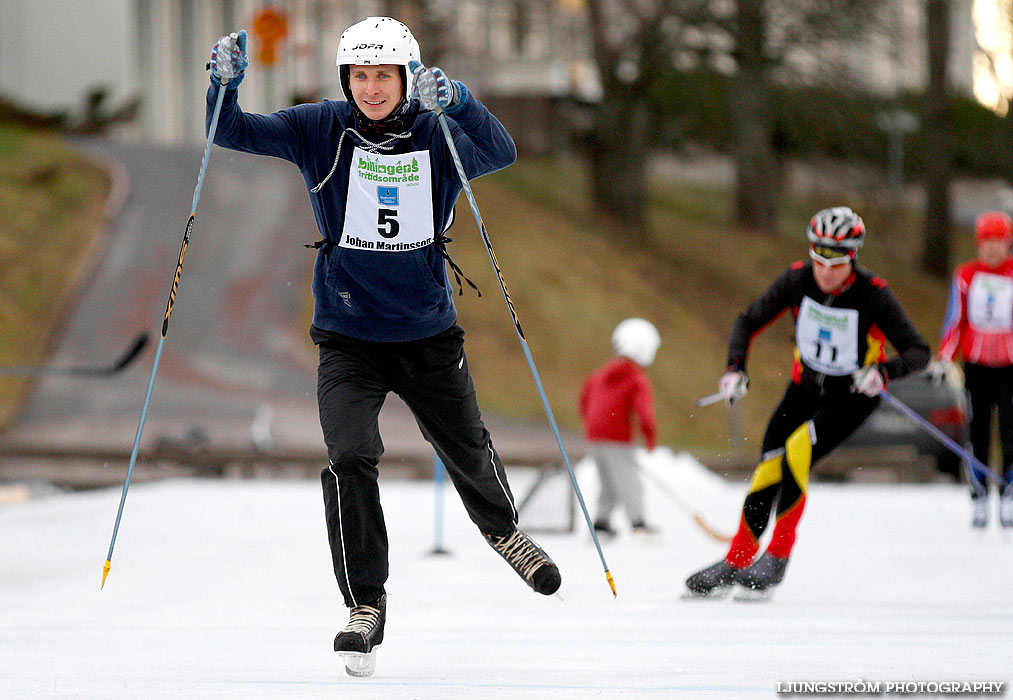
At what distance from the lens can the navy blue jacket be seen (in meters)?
4.27

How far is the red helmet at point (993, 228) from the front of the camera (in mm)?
8305

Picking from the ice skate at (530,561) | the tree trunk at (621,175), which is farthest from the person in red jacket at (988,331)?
the tree trunk at (621,175)

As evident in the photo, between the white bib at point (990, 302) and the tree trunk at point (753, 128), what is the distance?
17.1 m

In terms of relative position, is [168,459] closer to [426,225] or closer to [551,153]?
[426,225]

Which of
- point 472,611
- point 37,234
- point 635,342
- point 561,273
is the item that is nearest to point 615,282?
point 561,273

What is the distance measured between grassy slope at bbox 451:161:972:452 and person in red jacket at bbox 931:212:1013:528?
37.2ft

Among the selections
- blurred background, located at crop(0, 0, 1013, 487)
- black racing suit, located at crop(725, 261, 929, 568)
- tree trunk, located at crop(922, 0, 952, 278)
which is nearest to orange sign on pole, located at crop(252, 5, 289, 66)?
blurred background, located at crop(0, 0, 1013, 487)

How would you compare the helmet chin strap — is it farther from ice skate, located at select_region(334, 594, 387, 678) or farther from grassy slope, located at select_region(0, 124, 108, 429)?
grassy slope, located at select_region(0, 124, 108, 429)

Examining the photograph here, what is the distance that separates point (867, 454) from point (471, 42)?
1993cm

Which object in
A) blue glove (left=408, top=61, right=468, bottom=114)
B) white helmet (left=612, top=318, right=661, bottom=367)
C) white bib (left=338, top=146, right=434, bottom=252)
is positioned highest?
blue glove (left=408, top=61, right=468, bottom=114)

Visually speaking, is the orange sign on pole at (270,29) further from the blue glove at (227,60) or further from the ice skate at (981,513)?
the blue glove at (227,60)

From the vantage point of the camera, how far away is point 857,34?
2447 centimetres

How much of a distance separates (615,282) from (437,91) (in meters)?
23.7

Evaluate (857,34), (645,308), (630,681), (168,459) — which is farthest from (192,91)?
(630,681)
